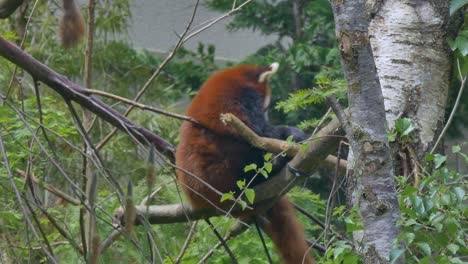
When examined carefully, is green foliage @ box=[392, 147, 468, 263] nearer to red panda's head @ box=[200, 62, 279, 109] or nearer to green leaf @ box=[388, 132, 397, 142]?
green leaf @ box=[388, 132, 397, 142]

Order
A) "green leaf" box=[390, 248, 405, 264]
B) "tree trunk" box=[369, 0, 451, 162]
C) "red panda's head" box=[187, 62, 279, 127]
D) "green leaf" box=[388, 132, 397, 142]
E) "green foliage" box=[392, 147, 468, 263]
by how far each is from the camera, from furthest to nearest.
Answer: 1. "red panda's head" box=[187, 62, 279, 127]
2. "tree trunk" box=[369, 0, 451, 162]
3. "green leaf" box=[388, 132, 397, 142]
4. "green foliage" box=[392, 147, 468, 263]
5. "green leaf" box=[390, 248, 405, 264]

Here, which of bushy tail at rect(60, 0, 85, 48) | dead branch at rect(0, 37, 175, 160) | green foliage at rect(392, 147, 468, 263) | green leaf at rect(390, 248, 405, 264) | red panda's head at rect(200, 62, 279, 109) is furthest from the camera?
red panda's head at rect(200, 62, 279, 109)

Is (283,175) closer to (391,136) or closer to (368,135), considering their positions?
(391,136)

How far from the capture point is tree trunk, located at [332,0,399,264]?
1.89m

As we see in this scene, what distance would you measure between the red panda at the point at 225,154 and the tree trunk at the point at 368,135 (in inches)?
55.9

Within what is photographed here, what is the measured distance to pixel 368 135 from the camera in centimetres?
191

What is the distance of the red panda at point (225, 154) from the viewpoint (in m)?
3.50

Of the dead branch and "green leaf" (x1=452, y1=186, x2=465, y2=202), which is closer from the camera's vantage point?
"green leaf" (x1=452, y1=186, x2=465, y2=202)

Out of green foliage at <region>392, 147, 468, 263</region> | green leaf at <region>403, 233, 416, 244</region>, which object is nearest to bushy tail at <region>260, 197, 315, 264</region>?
green foliage at <region>392, 147, 468, 263</region>

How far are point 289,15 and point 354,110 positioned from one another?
5347 mm

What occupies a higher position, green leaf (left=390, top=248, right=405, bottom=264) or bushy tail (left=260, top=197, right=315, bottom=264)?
green leaf (left=390, top=248, right=405, bottom=264)

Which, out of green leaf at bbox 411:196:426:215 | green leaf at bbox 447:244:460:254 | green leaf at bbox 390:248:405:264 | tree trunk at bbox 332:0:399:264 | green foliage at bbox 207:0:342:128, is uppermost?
tree trunk at bbox 332:0:399:264

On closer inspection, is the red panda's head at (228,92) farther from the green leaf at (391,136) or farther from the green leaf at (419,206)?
the green leaf at (419,206)

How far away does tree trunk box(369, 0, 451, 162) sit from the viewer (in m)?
2.75
